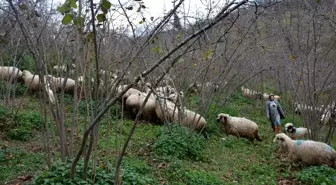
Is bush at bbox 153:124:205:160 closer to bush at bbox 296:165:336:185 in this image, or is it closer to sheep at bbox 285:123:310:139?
bush at bbox 296:165:336:185

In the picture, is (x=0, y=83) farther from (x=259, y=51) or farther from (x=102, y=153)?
(x=259, y=51)

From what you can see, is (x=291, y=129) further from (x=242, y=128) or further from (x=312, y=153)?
(x=312, y=153)

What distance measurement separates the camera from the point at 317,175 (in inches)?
329

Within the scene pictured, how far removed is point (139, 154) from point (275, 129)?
23.6 feet

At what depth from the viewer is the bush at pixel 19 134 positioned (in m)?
9.48

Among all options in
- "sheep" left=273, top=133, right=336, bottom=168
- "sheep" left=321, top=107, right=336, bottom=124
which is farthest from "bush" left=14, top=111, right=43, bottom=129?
"sheep" left=321, top=107, right=336, bottom=124

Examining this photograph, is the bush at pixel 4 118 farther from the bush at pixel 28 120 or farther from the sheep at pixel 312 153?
the sheep at pixel 312 153

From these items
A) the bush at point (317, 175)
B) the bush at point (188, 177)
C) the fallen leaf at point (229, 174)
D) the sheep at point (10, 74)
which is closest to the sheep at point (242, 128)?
the fallen leaf at point (229, 174)

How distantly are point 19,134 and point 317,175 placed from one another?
7333 mm

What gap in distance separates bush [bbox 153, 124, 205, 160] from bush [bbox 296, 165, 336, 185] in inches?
104

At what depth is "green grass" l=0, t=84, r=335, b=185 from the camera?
24.8 feet

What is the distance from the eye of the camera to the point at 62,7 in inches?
113

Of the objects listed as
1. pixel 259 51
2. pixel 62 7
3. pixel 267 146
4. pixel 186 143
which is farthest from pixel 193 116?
pixel 62 7

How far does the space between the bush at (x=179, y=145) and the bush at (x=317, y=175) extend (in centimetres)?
263
